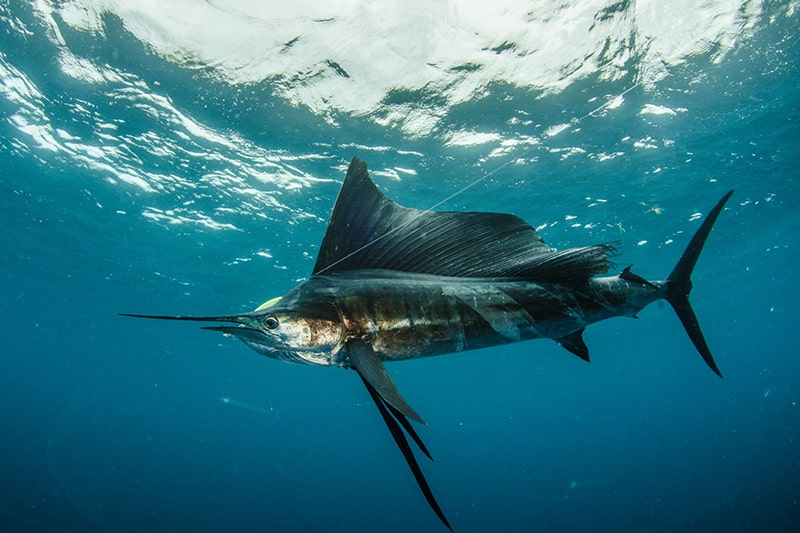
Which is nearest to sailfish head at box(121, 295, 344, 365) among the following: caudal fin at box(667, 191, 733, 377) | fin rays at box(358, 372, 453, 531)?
fin rays at box(358, 372, 453, 531)

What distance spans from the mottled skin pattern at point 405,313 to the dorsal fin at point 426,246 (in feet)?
0.28

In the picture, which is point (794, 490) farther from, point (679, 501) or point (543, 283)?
point (543, 283)

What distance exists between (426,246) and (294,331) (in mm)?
881

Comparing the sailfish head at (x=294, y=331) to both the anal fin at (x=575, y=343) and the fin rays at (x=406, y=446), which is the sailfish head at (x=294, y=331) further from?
the anal fin at (x=575, y=343)

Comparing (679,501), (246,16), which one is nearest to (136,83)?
(246,16)

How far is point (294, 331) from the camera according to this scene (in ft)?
5.58

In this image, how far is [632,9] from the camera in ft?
19.5

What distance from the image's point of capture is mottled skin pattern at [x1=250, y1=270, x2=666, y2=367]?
1.77 metres

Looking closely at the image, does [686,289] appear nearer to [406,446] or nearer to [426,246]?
[426,246]

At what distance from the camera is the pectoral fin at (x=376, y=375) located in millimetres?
1354

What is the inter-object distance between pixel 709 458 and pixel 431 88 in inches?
1579

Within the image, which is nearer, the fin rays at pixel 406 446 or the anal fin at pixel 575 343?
the fin rays at pixel 406 446

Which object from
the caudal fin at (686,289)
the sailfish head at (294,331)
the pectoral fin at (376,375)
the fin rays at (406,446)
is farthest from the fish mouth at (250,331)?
the caudal fin at (686,289)

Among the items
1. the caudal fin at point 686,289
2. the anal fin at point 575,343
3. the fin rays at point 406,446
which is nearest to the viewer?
the fin rays at point 406,446
